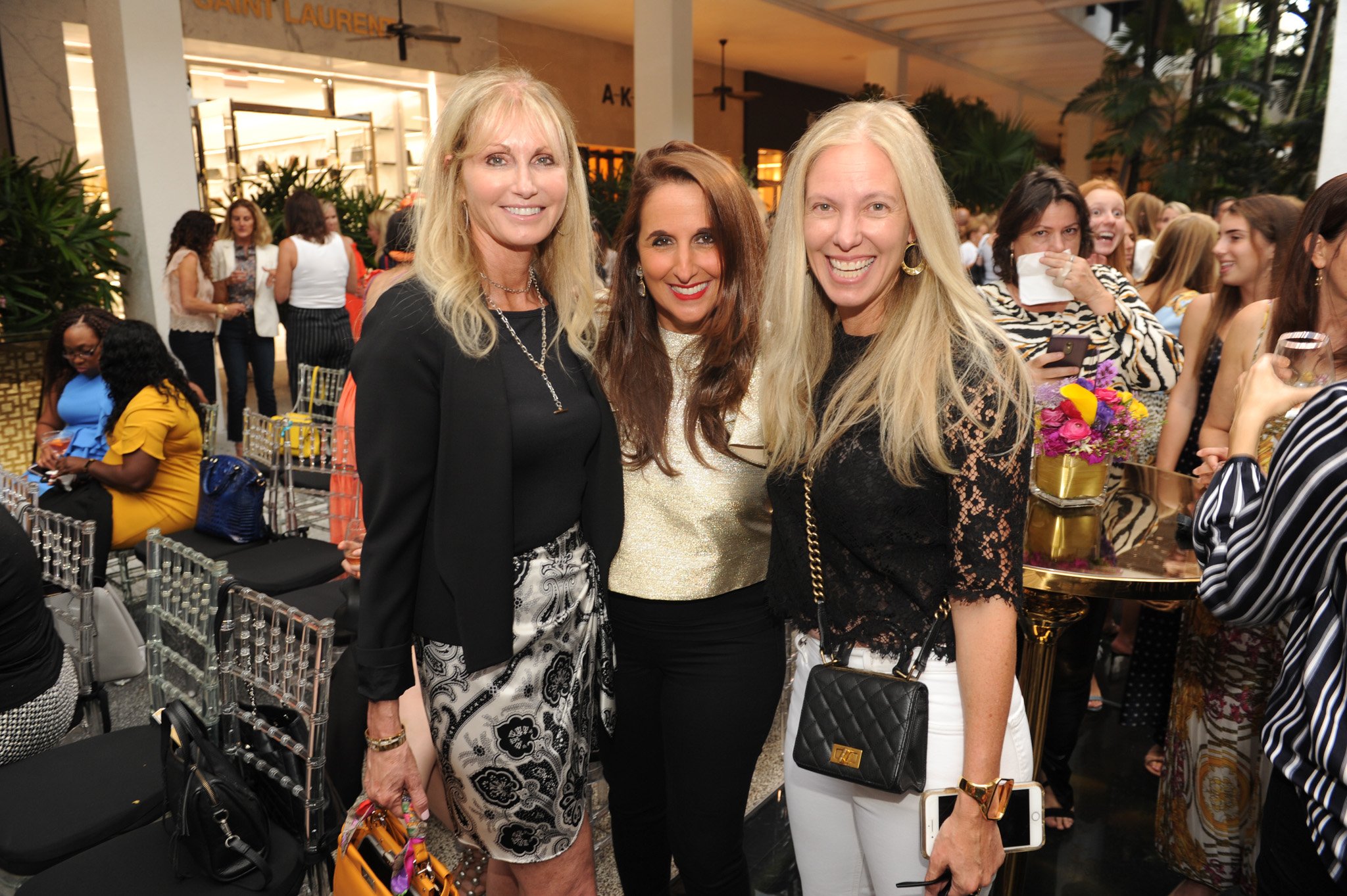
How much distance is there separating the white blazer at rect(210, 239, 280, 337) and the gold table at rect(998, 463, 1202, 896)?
605 cm

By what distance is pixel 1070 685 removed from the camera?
2668 mm

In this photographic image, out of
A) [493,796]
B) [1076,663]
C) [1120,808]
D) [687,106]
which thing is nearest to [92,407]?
[493,796]

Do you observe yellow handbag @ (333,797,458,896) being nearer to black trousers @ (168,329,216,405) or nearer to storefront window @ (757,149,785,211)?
black trousers @ (168,329,216,405)

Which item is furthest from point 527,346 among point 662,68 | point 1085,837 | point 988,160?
point 988,160

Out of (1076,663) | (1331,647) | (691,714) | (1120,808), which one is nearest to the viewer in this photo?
(1331,647)

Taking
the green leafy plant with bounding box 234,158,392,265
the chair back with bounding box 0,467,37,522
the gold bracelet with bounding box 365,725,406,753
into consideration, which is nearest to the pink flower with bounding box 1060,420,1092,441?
the gold bracelet with bounding box 365,725,406,753

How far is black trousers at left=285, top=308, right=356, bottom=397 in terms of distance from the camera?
6.82 metres

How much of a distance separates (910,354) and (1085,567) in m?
0.95

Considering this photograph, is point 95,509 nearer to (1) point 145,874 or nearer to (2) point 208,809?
(1) point 145,874

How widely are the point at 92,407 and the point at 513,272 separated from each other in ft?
10.9

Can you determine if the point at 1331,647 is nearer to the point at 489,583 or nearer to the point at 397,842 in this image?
the point at 489,583

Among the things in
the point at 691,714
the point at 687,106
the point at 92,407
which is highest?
the point at 687,106

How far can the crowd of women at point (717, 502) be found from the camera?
51.8 inches

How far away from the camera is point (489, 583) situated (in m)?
1.48
